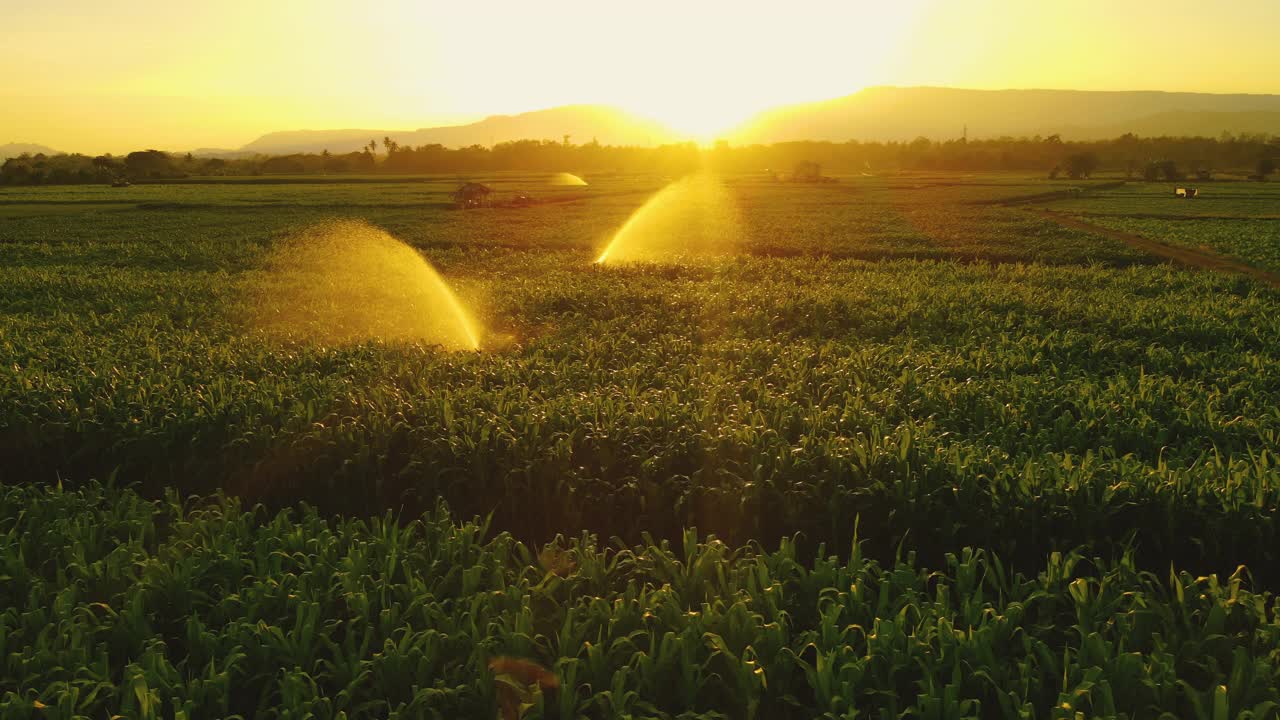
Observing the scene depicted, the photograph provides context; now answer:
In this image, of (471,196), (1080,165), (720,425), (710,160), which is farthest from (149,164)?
(1080,165)

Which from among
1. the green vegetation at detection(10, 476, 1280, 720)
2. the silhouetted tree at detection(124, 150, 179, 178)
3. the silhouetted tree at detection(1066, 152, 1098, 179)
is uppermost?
the silhouetted tree at detection(124, 150, 179, 178)

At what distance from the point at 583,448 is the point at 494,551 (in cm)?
214

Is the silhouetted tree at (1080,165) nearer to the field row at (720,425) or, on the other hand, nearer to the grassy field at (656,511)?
the grassy field at (656,511)

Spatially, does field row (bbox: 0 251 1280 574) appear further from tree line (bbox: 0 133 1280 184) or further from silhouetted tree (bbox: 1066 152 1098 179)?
silhouetted tree (bbox: 1066 152 1098 179)

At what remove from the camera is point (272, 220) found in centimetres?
4366

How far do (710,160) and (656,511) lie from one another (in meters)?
142

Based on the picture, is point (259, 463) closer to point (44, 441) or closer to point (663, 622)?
point (44, 441)

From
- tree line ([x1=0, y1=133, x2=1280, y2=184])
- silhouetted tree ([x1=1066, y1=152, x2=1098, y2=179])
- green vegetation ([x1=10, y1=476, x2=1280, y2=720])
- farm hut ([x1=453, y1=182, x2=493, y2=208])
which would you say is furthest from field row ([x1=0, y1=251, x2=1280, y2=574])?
silhouetted tree ([x1=1066, y1=152, x2=1098, y2=179])

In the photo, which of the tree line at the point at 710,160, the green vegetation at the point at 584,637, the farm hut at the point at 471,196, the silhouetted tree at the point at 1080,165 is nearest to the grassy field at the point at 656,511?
the green vegetation at the point at 584,637

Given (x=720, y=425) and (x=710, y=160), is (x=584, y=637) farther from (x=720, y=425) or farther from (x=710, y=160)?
(x=710, y=160)

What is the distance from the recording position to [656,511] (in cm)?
680

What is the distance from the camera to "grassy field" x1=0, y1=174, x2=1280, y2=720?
3.96 meters

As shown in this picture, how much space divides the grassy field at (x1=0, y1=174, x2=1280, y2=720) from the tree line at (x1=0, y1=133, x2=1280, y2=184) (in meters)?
94.5

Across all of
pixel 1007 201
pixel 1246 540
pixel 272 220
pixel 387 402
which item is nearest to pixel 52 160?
pixel 272 220
